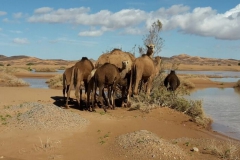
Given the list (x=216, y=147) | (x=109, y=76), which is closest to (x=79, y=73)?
(x=109, y=76)

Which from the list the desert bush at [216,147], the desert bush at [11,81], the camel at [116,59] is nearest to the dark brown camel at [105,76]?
the camel at [116,59]

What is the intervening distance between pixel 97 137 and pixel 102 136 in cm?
15

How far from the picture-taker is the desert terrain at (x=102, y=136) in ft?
26.8

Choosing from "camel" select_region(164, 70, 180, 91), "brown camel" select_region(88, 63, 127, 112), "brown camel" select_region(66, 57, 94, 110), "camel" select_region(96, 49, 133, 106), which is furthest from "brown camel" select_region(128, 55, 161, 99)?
"camel" select_region(164, 70, 180, 91)

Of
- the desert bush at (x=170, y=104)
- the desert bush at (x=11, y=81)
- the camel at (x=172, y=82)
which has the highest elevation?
the camel at (x=172, y=82)

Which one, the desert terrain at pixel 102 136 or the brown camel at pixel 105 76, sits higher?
the brown camel at pixel 105 76

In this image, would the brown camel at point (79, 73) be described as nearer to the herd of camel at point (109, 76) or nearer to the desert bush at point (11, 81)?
the herd of camel at point (109, 76)

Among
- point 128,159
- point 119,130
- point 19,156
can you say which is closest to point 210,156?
point 128,159

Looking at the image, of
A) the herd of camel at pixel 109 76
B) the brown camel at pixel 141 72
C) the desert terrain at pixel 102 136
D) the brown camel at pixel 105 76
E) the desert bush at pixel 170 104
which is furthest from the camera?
the brown camel at pixel 141 72

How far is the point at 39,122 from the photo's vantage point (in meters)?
10.2

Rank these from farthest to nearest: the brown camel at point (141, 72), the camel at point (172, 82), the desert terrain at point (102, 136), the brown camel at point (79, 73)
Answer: the camel at point (172, 82) → the brown camel at point (141, 72) → the brown camel at point (79, 73) → the desert terrain at point (102, 136)

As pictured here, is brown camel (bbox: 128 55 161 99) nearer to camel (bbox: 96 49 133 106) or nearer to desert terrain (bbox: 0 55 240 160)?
camel (bbox: 96 49 133 106)

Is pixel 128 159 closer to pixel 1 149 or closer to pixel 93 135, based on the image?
pixel 93 135

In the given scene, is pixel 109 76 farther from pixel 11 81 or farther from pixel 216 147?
→ pixel 11 81
